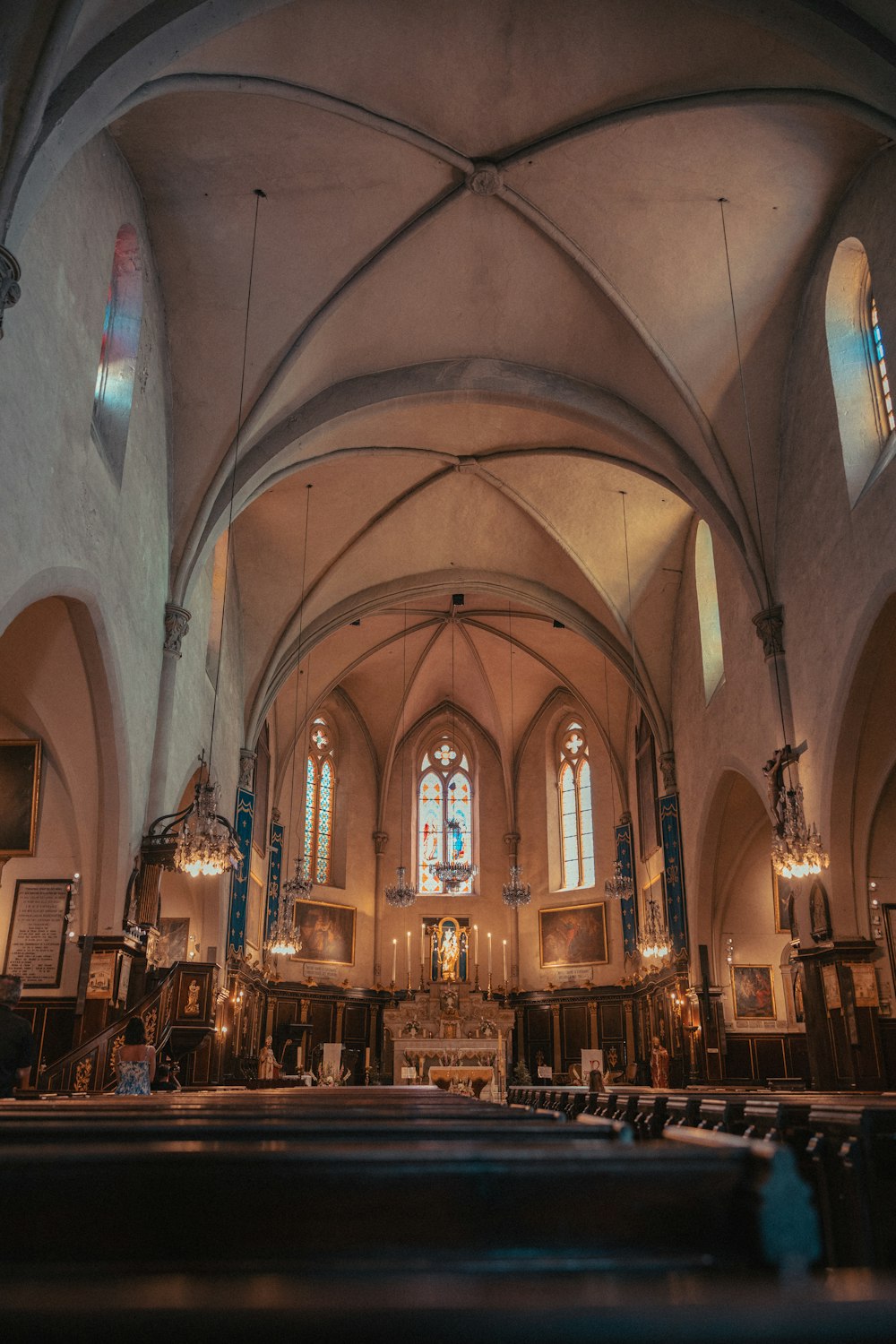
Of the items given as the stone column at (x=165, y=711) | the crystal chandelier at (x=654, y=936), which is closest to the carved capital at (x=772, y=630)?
the crystal chandelier at (x=654, y=936)

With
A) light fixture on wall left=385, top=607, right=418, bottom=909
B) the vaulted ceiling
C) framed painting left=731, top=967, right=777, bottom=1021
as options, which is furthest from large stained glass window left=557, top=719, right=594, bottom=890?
the vaulted ceiling

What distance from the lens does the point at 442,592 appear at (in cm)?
2298

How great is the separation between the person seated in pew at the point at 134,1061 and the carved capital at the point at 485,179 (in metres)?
10.1

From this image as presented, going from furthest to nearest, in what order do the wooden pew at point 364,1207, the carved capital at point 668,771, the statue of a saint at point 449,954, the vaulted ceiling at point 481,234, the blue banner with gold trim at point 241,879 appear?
the statue of a saint at point 449,954 < the carved capital at point 668,771 < the blue banner with gold trim at point 241,879 < the vaulted ceiling at point 481,234 < the wooden pew at point 364,1207

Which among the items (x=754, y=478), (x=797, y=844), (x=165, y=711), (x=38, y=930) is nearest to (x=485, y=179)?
(x=754, y=478)

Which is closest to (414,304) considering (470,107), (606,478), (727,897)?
(470,107)

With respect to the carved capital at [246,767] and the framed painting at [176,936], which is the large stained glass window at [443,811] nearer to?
the carved capital at [246,767]

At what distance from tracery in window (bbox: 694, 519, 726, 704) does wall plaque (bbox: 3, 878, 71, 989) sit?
34.9 ft

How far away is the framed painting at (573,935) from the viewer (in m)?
25.9

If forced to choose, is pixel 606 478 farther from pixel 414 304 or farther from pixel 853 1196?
pixel 853 1196

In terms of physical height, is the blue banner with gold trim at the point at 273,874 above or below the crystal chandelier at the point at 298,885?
above

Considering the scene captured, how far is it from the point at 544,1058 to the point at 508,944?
122 inches

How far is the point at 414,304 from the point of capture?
15.0 metres

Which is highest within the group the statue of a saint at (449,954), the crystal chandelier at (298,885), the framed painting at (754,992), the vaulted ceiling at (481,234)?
the vaulted ceiling at (481,234)
